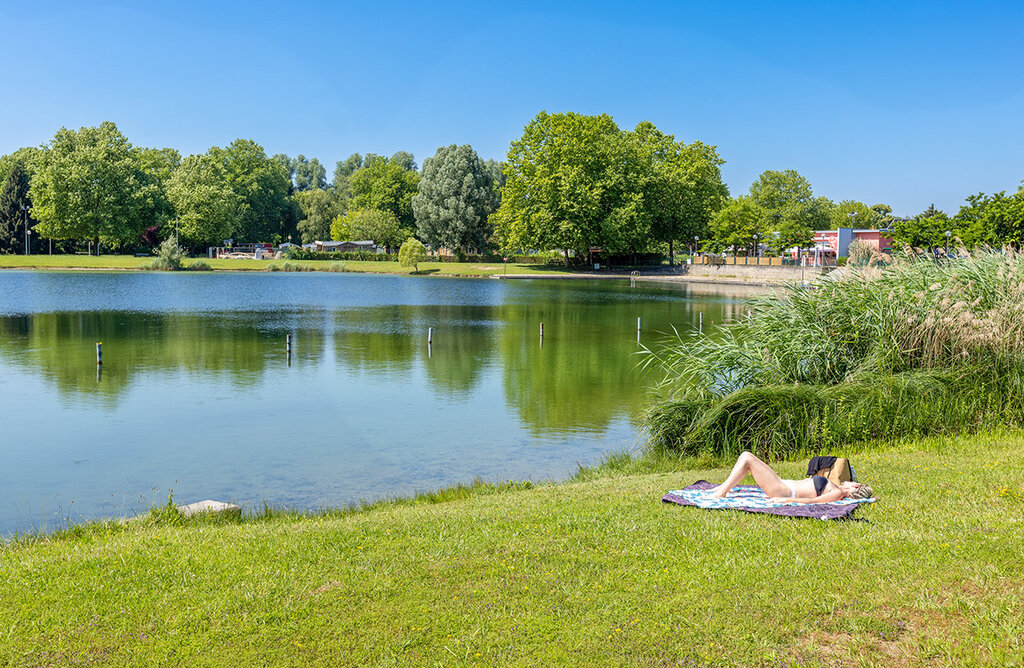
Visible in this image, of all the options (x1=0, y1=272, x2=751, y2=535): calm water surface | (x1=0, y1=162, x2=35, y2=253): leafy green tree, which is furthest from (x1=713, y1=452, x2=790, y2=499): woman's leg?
(x1=0, y1=162, x2=35, y2=253): leafy green tree

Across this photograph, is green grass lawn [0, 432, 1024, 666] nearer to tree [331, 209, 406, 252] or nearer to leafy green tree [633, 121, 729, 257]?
leafy green tree [633, 121, 729, 257]

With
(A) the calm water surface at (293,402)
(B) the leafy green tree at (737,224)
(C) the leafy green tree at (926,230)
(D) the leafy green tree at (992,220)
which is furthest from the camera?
(B) the leafy green tree at (737,224)

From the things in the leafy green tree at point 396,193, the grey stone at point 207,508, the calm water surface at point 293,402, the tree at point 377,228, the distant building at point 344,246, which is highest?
the leafy green tree at point 396,193

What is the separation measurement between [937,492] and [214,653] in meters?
7.39

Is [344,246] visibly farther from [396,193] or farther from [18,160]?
[18,160]

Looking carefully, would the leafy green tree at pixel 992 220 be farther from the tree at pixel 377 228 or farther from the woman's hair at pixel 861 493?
the tree at pixel 377 228

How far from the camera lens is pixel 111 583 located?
6.39 m

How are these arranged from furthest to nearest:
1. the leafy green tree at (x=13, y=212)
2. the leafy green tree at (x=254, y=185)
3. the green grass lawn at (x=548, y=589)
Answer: the leafy green tree at (x=254, y=185)
the leafy green tree at (x=13, y=212)
the green grass lawn at (x=548, y=589)

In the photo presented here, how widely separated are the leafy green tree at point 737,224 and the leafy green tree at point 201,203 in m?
64.3

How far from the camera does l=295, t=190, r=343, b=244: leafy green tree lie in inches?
5369

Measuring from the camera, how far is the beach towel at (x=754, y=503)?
25.4 feet

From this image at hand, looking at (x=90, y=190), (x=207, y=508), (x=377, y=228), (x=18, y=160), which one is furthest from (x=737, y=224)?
(x=18, y=160)

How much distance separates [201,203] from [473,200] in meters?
36.3

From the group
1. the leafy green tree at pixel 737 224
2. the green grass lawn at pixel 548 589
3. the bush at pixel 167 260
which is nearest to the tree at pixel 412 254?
the bush at pixel 167 260
